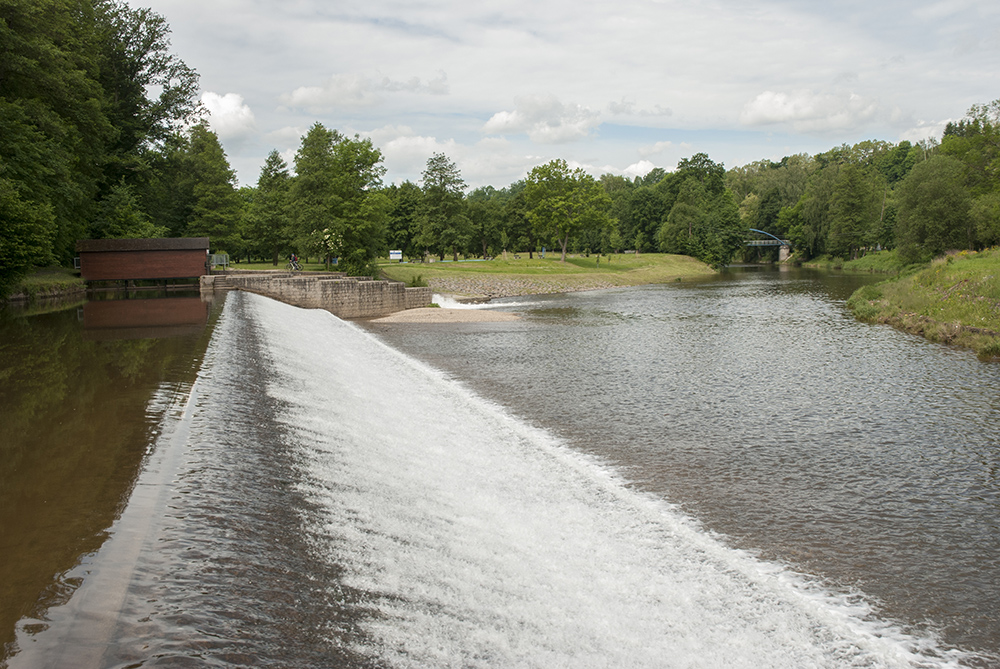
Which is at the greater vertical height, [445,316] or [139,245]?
[139,245]

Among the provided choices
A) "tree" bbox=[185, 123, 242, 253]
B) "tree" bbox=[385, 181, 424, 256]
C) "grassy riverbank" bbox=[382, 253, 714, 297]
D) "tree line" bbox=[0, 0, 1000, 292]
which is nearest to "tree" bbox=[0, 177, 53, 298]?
"tree line" bbox=[0, 0, 1000, 292]

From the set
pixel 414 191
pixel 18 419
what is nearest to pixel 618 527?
pixel 18 419

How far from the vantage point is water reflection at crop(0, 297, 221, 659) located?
4.62m

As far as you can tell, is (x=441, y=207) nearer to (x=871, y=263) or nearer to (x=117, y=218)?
(x=117, y=218)

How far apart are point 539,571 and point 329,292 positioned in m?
29.1

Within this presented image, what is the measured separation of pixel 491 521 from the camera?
7.27m

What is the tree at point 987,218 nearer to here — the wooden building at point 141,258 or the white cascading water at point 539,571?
the white cascading water at point 539,571

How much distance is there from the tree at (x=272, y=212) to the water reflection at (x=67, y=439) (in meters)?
39.2

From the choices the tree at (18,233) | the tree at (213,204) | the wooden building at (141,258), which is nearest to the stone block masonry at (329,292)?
the wooden building at (141,258)

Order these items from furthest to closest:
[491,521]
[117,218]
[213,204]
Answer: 1. [213,204]
2. [117,218]
3. [491,521]

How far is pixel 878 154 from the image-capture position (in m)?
127

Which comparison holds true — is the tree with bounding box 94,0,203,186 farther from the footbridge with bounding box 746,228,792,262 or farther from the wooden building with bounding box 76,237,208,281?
the footbridge with bounding box 746,228,792,262

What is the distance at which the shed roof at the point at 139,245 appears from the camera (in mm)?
37250

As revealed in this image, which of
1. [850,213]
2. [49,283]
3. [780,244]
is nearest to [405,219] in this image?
[49,283]
